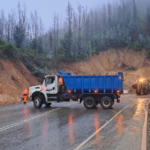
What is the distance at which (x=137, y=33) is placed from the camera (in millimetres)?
63406

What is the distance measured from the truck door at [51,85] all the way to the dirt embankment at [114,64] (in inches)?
1182

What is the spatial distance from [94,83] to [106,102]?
5.52ft

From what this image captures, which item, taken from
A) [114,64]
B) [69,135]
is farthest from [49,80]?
[114,64]

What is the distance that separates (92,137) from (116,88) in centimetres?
997

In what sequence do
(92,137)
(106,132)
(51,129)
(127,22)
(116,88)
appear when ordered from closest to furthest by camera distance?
(92,137) < (106,132) < (51,129) < (116,88) < (127,22)

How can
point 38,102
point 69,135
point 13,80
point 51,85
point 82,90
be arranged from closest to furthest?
1. point 69,135
2. point 82,90
3. point 38,102
4. point 51,85
5. point 13,80

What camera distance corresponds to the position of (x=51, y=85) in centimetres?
Answer: 1975

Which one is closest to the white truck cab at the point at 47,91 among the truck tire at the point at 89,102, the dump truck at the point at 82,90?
the dump truck at the point at 82,90

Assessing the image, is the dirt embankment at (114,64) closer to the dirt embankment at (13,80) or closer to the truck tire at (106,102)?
the dirt embankment at (13,80)

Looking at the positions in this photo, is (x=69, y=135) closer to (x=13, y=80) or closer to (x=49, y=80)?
(x=49, y=80)

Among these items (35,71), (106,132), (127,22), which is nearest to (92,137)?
(106,132)

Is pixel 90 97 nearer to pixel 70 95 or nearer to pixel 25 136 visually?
pixel 70 95

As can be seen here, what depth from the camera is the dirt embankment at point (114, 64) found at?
2026 inches

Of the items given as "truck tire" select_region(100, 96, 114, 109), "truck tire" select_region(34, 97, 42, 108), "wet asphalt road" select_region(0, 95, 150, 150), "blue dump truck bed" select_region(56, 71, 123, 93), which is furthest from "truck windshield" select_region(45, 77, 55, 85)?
"wet asphalt road" select_region(0, 95, 150, 150)
